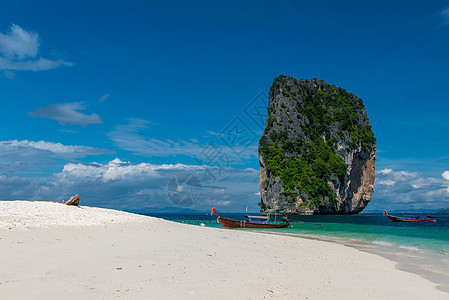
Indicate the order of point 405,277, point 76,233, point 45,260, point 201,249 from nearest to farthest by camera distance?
1. point 45,260
2. point 405,277
3. point 201,249
4. point 76,233

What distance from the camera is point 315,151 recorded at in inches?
4633

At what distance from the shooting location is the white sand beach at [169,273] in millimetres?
6938

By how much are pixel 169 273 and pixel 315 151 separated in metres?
115

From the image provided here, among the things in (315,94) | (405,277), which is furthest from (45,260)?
(315,94)

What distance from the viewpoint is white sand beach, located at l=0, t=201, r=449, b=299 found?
273 inches

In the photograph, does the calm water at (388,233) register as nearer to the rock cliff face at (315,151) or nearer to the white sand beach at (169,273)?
the white sand beach at (169,273)

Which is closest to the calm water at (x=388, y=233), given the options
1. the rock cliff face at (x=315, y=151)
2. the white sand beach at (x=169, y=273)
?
the white sand beach at (x=169, y=273)

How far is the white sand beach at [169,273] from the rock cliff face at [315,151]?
318 feet

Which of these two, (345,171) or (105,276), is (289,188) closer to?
(345,171)

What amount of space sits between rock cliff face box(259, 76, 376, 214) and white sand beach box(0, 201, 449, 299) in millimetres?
96975

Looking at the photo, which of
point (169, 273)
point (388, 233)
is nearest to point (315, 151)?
point (388, 233)

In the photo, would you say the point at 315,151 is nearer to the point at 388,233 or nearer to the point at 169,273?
the point at 388,233

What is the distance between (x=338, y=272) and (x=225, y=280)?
4.85m

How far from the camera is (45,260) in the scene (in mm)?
9008
